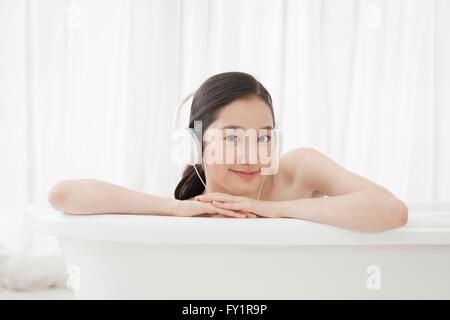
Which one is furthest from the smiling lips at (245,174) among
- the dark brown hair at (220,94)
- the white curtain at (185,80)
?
the white curtain at (185,80)

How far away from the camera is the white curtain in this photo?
1.97m

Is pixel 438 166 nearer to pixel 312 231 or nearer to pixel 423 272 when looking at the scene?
pixel 423 272

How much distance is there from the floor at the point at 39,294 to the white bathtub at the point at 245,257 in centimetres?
95

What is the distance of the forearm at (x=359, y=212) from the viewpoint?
921 millimetres

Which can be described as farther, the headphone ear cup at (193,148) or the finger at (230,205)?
the headphone ear cup at (193,148)

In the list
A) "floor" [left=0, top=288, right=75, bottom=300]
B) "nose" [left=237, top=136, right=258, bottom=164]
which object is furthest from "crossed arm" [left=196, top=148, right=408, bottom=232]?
"floor" [left=0, top=288, right=75, bottom=300]

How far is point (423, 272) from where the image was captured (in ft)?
3.32

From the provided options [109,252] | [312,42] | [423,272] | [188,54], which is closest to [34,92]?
[188,54]

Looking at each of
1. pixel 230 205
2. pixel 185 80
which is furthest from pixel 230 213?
pixel 185 80

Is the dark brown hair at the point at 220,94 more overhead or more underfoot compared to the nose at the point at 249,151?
more overhead

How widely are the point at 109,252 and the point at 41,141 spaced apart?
1.15 metres

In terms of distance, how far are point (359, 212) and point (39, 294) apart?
1.43m

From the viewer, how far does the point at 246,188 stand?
46.0 inches

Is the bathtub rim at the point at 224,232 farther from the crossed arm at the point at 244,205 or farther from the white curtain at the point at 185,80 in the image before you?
the white curtain at the point at 185,80
